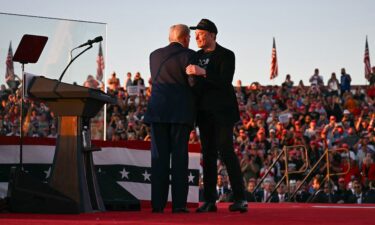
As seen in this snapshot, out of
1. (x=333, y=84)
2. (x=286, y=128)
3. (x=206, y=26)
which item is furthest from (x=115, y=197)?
(x=333, y=84)

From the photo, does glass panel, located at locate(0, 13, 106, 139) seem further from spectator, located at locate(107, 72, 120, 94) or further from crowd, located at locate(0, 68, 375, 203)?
spectator, located at locate(107, 72, 120, 94)

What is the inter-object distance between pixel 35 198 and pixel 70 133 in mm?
642

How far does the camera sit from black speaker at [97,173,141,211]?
847 centimetres

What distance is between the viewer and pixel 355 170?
16.8 meters

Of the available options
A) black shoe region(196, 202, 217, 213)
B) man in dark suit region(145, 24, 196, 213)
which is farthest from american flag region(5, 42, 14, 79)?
black shoe region(196, 202, 217, 213)

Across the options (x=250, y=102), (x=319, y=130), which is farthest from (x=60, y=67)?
(x=250, y=102)

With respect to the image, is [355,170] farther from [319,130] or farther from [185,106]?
[185,106]

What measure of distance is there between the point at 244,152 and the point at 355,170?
300 cm

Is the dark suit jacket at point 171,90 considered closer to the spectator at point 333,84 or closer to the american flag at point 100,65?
the american flag at point 100,65

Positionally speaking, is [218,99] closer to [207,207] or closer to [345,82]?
[207,207]

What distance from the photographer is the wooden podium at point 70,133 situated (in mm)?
7730

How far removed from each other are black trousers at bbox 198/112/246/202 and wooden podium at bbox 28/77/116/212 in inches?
38.8

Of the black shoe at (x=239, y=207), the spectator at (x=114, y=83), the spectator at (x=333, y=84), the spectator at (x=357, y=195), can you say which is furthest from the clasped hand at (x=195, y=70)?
the spectator at (x=333, y=84)

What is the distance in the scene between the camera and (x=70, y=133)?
783 centimetres
